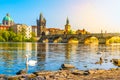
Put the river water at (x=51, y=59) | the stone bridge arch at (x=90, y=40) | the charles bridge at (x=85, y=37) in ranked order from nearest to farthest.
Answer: the river water at (x=51, y=59), the charles bridge at (x=85, y=37), the stone bridge arch at (x=90, y=40)

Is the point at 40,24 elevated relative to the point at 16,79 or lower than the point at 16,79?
elevated

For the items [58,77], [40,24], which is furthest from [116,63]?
[40,24]

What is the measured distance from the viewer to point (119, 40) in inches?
7190

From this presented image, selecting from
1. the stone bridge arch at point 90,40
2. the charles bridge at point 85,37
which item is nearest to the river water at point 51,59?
the charles bridge at point 85,37

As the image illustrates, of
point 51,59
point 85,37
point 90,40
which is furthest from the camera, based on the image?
point 90,40

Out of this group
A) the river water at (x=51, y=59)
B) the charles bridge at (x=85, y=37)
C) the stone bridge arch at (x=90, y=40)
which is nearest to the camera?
the river water at (x=51, y=59)

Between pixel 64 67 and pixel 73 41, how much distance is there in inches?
4691

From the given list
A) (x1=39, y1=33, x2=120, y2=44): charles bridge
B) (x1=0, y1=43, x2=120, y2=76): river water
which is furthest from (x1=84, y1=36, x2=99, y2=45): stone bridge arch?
(x1=0, y1=43, x2=120, y2=76): river water

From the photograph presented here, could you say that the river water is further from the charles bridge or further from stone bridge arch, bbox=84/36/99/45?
stone bridge arch, bbox=84/36/99/45

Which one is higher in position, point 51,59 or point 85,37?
point 85,37

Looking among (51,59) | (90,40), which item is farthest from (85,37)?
(51,59)

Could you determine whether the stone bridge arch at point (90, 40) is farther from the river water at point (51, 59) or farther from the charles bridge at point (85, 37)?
the river water at point (51, 59)

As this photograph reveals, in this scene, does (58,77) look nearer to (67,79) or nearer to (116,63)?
(67,79)

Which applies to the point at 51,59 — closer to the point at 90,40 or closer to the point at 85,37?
the point at 85,37
